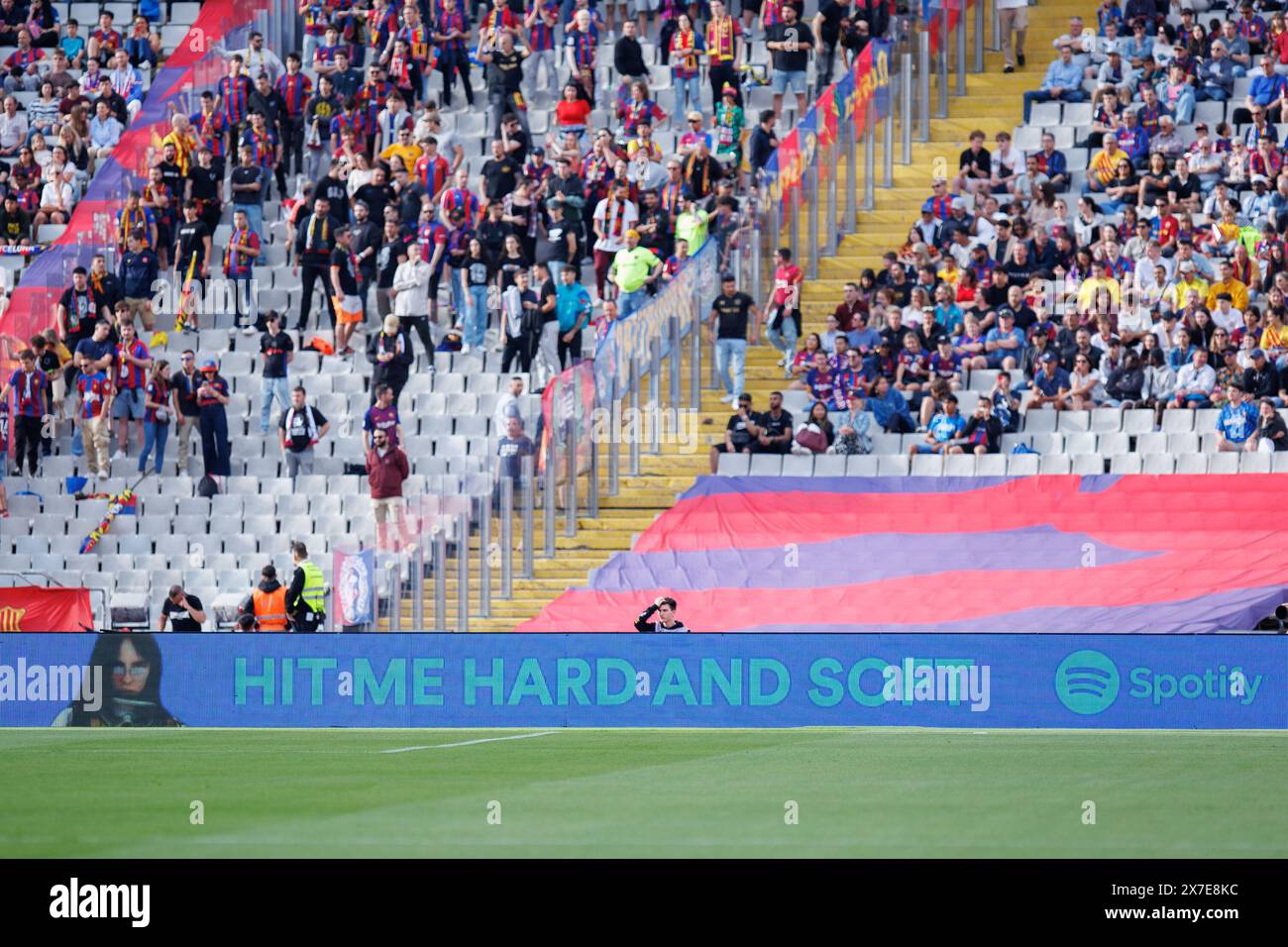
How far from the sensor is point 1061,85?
31.9 m

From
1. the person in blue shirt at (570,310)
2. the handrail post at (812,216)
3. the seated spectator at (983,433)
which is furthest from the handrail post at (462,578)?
the handrail post at (812,216)

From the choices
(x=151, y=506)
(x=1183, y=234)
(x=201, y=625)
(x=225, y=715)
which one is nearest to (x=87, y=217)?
(x=151, y=506)

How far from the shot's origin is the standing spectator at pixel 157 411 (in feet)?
96.9

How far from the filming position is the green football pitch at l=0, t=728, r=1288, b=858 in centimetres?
1271

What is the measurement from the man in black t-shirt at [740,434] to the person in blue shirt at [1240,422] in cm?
566

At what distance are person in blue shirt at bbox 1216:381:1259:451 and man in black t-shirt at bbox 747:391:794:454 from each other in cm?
521

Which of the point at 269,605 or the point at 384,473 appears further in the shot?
the point at 384,473

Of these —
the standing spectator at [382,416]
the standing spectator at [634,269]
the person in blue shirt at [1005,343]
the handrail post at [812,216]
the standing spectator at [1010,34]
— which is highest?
the standing spectator at [1010,34]

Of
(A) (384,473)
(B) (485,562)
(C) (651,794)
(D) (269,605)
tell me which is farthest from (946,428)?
(C) (651,794)

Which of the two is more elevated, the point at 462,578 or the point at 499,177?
the point at 499,177

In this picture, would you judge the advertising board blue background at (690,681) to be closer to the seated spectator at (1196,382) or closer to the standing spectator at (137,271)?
the seated spectator at (1196,382)

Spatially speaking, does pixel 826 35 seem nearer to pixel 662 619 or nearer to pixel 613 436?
pixel 613 436

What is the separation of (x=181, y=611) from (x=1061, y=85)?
1452 centimetres

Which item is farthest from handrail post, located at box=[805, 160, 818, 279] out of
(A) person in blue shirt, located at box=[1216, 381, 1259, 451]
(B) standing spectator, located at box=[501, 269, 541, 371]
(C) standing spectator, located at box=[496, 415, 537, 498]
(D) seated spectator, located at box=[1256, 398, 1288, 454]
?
(D) seated spectator, located at box=[1256, 398, 1288, 454]
